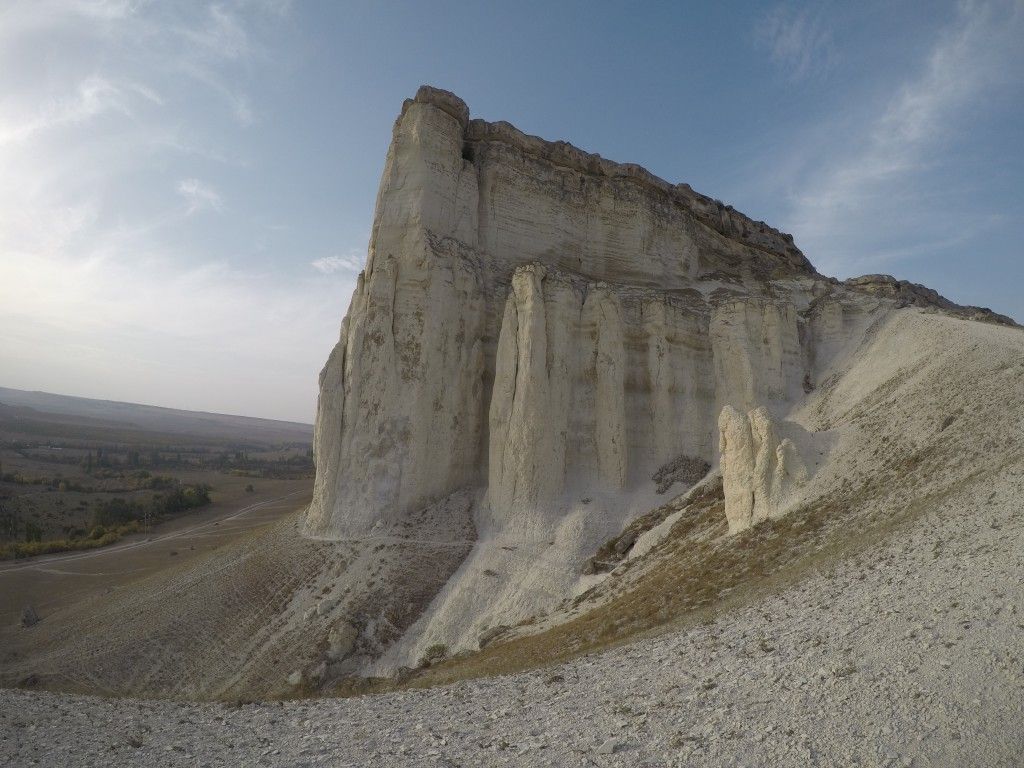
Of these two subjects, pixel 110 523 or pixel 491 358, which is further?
pixel 110 523

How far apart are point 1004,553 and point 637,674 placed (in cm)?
581

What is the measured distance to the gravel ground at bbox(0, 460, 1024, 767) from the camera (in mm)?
6078

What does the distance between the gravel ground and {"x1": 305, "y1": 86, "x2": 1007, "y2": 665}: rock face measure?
10499 millimetres

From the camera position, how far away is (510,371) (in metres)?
24.8

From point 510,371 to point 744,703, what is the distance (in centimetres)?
1838

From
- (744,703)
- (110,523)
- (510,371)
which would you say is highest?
(510,371)

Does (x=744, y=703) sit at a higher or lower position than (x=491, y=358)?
lower

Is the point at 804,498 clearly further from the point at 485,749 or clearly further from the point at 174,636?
the point at 174,636

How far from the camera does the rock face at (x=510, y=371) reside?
23.4m

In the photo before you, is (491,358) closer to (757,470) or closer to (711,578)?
(757,470)

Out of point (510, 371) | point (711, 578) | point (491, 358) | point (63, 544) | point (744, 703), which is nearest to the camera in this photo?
point (744, 703)

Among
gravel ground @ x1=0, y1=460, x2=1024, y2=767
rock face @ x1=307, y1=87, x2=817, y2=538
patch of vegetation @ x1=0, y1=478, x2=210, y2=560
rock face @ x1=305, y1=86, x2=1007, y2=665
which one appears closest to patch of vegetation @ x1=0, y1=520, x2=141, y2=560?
patch of vegetation @ x1=0, y1=478, x2=210, y2=560

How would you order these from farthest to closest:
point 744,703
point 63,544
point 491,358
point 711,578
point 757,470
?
point 63,544
point 491,358
point 757,470
point 711,578
point 744,703

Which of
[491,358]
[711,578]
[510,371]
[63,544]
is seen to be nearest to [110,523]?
[63,544]
